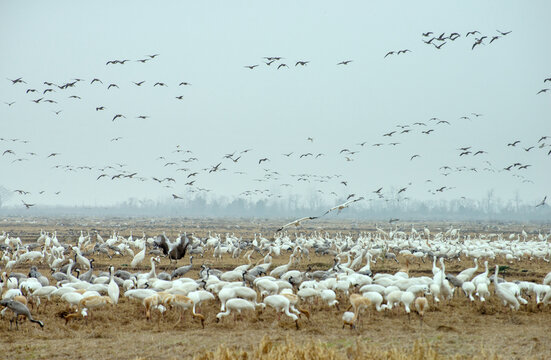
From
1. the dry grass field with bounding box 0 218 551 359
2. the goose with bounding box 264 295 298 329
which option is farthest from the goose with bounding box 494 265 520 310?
the goose with bounding box 264 295 298 329

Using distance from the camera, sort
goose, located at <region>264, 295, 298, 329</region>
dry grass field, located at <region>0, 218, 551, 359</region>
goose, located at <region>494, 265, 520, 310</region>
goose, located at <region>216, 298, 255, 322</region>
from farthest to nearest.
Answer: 1. goose, located at <region>494, 265, 520, 310</region>
2. goose, located at <region>216, 298, 255, 322</region>
3. goose, located at <region>264, 295, 298, 329</region>
4. dry grass field, located at <region>0, 218, 551, 359</region>

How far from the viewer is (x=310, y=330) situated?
438 inches

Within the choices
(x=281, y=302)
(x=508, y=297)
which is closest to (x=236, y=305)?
(x=281, y=302)

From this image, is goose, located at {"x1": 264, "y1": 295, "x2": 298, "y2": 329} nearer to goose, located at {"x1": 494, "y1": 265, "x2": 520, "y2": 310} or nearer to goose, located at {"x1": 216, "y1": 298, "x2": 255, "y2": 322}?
goose, located at {"x1": 216, "y1": 298, "x2": 255, "y2": 322}

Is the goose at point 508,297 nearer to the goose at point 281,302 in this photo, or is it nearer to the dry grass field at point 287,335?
the dry grass field at point 287,335

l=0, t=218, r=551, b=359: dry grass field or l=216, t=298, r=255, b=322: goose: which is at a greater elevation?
l=216, t=298, r=255, b=322: goose

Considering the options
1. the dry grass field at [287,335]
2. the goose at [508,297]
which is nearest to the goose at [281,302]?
the dry grass field at [287,335]

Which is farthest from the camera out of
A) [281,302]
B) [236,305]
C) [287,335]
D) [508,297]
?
[508,297]

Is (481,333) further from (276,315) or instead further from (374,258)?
(374,258)

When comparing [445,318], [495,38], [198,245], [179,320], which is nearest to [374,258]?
[198,245]

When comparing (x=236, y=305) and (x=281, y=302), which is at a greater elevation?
(x=281, y=302)

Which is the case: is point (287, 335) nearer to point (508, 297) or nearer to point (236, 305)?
point (236, 305)

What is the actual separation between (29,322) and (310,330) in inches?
229

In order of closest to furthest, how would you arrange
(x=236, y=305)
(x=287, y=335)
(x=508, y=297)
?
(x=287, y=335)
(x=236, y=305)
(x=508, y=297)
